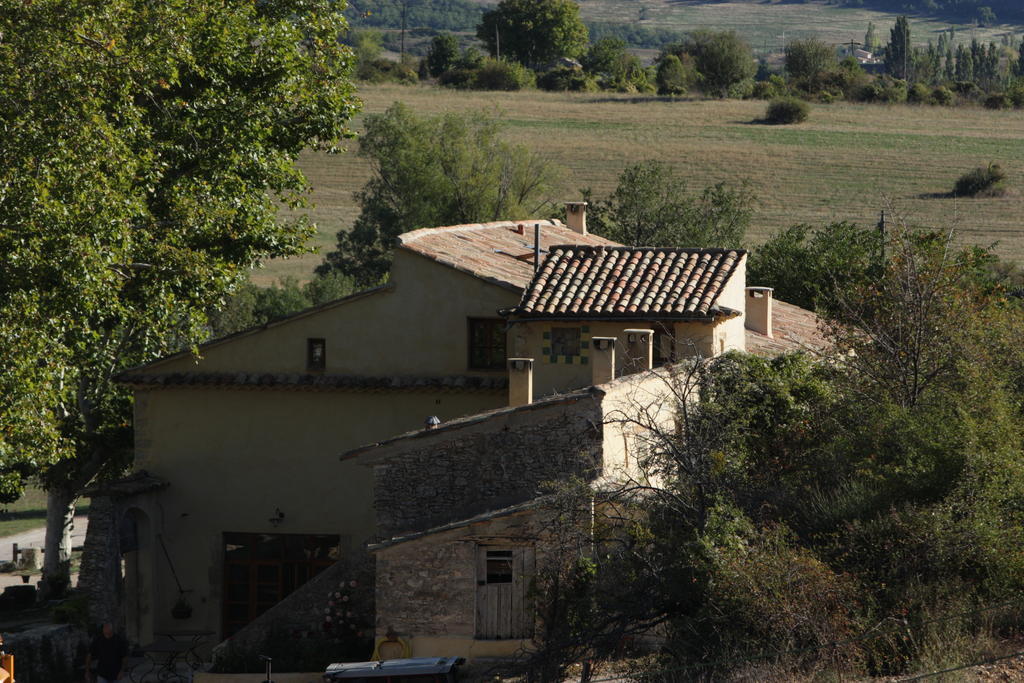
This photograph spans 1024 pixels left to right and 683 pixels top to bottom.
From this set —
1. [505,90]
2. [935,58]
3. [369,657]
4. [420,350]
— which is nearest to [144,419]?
[420,350]

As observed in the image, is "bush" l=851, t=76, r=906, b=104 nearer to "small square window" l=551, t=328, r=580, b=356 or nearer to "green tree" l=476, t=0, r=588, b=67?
"green tree" l=476, t=0, r=588, b=67

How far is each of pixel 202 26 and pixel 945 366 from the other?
1380cm

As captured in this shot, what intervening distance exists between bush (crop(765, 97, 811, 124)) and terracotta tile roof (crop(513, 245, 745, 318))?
183 feet

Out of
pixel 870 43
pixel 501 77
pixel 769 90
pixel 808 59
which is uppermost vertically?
pixel 870 43

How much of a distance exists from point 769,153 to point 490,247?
150 feet

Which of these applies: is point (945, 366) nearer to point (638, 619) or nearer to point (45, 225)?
point (638, 619)

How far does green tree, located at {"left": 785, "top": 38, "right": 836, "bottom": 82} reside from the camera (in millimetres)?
102188

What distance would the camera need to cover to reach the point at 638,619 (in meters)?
16.7

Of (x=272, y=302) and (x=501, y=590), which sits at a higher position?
(x=272, y=302)

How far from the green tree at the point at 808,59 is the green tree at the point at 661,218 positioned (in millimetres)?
55928

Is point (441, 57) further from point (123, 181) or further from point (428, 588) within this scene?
point (428, 588)

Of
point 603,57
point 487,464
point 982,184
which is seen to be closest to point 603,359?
point 487,464

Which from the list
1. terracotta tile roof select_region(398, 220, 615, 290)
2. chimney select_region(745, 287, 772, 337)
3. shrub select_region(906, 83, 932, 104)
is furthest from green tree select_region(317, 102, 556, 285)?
shrub select_region(906, 83, 932, 104)

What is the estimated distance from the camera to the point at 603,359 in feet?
68.7
